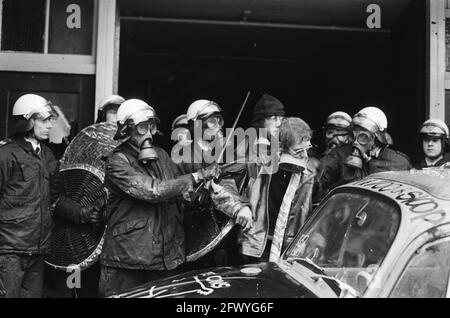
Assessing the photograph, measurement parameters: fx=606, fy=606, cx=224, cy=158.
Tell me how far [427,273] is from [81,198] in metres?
3.21

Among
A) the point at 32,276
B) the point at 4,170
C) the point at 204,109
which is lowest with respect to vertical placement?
the point at 32,276

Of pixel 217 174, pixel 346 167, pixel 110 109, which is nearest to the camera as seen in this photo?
pixel 217 174

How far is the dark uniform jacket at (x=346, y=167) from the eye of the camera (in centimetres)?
506

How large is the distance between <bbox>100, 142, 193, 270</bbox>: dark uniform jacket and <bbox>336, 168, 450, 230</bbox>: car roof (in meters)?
1.33

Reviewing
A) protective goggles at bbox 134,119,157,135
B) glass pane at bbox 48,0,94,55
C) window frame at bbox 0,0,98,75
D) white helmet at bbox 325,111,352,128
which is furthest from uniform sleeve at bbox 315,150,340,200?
glass pane at bbox 48,0,94,55

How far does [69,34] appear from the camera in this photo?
22.2 feet

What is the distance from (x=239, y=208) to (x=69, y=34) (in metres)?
3.47

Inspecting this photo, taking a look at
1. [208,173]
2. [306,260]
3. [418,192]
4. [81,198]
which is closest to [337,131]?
[208,173]

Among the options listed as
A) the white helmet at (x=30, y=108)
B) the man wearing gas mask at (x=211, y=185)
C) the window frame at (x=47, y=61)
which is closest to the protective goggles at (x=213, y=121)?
the man wearing gas mask at (x=211, y=185)

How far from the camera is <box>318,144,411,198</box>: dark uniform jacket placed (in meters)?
5.06

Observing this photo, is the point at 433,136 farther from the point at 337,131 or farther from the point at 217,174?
the point at 217,174

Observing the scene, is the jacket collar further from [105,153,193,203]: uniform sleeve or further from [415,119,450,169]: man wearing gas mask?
[415,119,450,169]: man wearing gas mask

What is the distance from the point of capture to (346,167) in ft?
17.0
